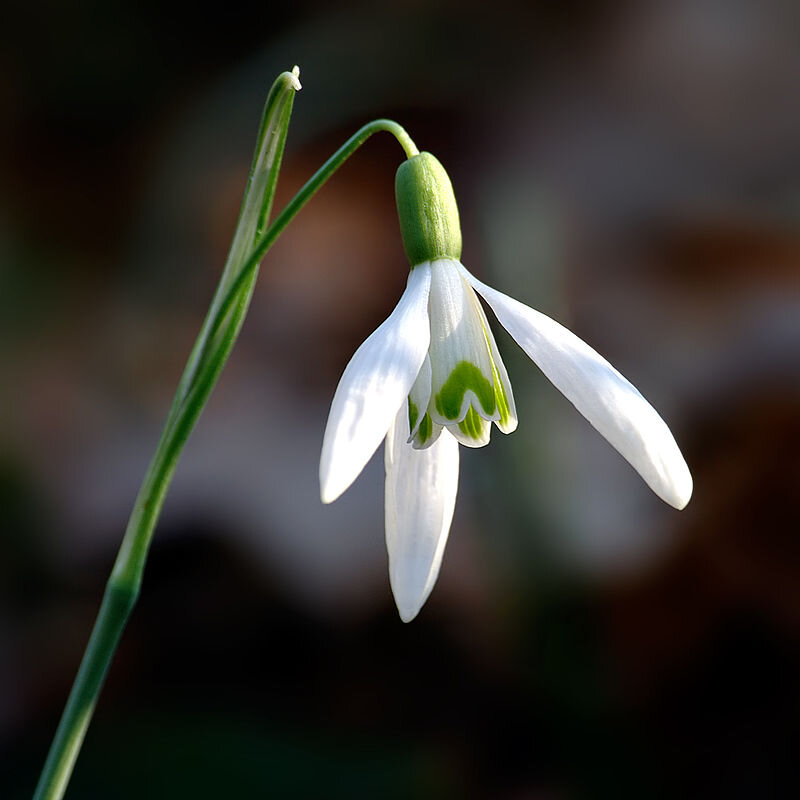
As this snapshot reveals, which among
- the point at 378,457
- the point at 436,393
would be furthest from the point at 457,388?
the point at 378,457

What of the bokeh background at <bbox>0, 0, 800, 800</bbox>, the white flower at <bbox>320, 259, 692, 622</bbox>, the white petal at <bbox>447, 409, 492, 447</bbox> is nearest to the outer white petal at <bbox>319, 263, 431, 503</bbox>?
the white flower at <bbox>320, 259, 692, 622</bbox>

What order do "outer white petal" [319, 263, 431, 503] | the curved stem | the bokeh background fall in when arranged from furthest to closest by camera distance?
the bokeh background → the curved stem → "outer white petal" [319, 263, 431, 503]

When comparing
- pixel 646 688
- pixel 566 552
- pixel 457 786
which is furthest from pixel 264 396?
pixel 646 688

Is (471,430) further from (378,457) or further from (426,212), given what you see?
(378,457)

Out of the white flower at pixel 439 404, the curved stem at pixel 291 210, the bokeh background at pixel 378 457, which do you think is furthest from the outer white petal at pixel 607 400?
the bokeh background at pixel 378 457

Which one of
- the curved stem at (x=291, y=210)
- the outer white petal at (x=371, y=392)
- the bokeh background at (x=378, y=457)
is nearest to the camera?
the outer white petal at (x=371, y=392)

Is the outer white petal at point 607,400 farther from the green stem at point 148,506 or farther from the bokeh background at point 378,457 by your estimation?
the bokeh background at point 378,457

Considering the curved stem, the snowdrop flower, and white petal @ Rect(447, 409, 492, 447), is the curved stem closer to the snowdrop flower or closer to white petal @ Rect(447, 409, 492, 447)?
the snowdrop flower
